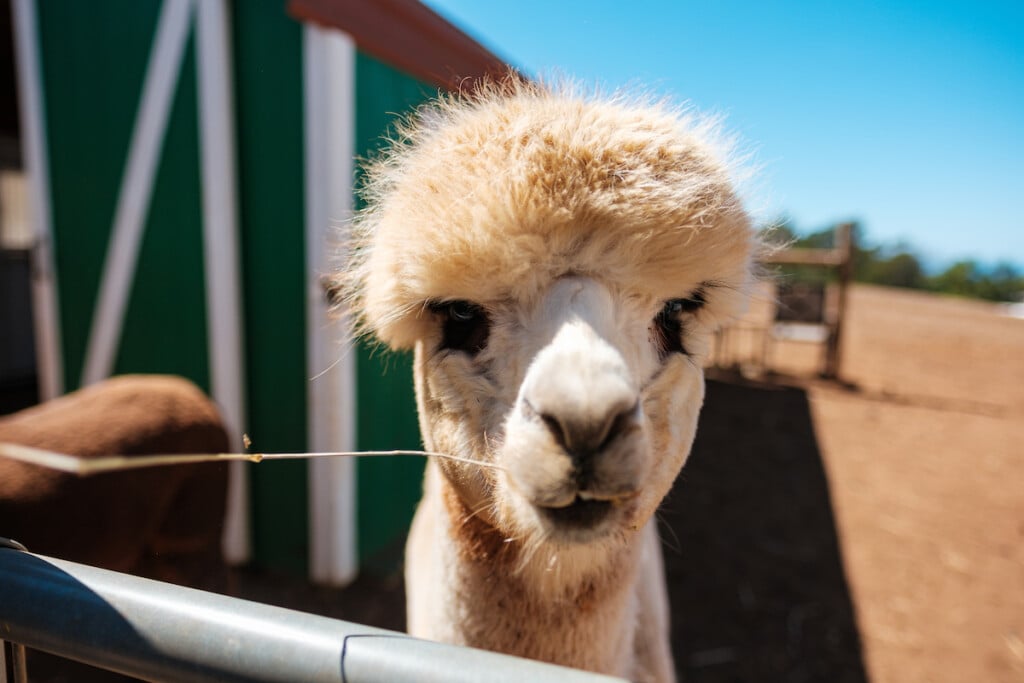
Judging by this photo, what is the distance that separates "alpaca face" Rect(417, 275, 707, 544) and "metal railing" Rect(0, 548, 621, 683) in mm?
339

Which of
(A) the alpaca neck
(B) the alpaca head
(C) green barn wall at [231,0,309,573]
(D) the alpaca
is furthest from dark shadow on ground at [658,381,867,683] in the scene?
(C) green barn wall at [231,0,309,573]

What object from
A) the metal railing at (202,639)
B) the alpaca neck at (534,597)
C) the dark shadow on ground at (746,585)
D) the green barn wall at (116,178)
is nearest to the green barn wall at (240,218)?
the green barn wall at (116,178)

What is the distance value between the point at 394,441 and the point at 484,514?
9.96 ft

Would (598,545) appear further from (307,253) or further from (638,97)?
(307,253)

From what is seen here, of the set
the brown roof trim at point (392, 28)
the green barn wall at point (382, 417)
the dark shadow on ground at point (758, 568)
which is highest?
the brown roof trim at point (392, 28)

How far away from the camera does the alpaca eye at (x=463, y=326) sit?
1.15m

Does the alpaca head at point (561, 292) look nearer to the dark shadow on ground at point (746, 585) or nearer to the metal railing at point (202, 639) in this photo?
the metal railing at point (202, 639)

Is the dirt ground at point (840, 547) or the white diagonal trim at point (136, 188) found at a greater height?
the white diagonal trim at point (136, 188)

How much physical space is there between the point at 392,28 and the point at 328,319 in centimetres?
187

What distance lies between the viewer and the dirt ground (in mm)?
3355

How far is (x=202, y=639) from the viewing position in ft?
1.95

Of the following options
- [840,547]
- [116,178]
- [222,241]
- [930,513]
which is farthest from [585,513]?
[930,513]

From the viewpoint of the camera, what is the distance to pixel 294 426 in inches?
143

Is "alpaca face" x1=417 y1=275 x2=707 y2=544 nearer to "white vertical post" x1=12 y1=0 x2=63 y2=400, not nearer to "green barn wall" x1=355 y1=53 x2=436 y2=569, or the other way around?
"green barn wall" x1=355 y1=53 x2=436 y2=569
